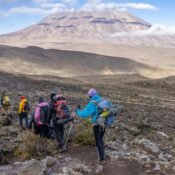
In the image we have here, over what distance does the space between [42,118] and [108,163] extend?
2127 mm

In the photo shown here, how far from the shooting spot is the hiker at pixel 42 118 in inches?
416

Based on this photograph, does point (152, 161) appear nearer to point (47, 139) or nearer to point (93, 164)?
point (93, 164)

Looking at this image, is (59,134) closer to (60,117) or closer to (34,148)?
(60,117)

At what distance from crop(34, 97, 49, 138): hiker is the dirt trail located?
83 cm

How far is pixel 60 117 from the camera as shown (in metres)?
10.0

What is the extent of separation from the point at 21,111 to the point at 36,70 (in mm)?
55473

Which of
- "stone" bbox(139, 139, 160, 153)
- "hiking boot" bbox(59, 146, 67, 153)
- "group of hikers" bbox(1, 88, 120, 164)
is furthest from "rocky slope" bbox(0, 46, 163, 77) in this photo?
"hiking boot" bbox(59, 146, 67, 153)

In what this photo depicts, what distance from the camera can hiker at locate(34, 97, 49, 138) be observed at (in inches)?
416

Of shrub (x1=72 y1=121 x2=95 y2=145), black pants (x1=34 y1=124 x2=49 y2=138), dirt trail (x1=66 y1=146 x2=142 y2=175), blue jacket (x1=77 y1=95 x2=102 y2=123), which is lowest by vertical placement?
dirt trail (x1=66 y1=146 x2=142 y2=175)

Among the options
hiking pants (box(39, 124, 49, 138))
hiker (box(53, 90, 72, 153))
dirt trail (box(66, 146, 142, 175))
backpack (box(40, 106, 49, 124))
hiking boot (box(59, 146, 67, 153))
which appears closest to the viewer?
dirt trail (box(66, 146, 142, 175))

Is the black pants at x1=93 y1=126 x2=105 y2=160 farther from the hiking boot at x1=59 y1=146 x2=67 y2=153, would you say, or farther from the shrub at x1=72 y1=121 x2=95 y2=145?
the shrub at x1=72 y1=121 x2=95 y2=145

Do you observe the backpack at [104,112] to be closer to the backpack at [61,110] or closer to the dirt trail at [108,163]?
the dirt trail at [108,163]

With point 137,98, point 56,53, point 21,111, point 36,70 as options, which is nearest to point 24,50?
point 56,53

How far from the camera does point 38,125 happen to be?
35.2 feet
